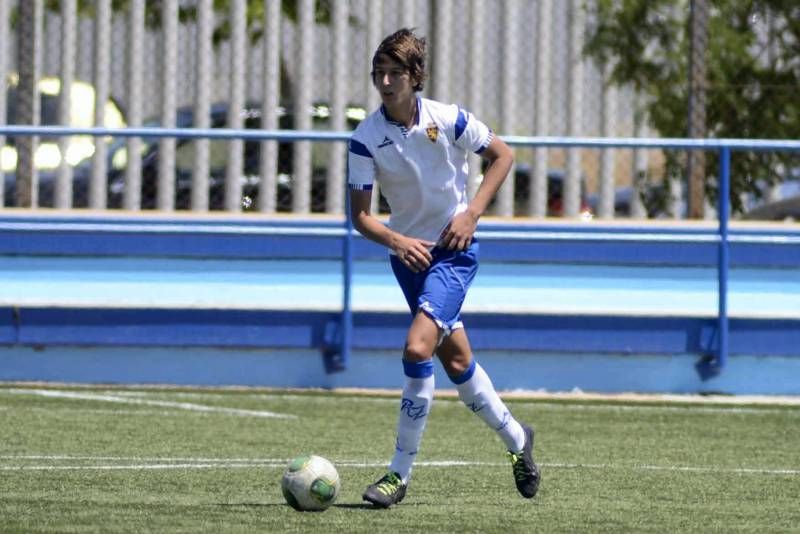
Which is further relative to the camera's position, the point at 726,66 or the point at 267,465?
the point at 726,66

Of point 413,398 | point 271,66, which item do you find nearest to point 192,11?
point 271,66

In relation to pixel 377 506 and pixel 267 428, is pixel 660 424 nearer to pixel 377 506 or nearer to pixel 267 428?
pixel 267 428

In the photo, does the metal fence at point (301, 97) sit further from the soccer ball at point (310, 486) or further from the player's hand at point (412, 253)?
the soccer ball at point (310, 486)

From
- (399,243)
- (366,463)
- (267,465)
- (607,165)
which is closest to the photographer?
(399,243)

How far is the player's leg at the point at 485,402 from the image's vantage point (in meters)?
7.45

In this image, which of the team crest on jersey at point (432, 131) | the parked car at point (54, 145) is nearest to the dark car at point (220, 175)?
the parked car at point (54, 145)

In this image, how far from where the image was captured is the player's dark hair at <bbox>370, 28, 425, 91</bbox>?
720cm

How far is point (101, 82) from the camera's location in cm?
1392

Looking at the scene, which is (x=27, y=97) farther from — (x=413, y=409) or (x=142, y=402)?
(x=413, y=409)

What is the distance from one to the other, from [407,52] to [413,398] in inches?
50.5

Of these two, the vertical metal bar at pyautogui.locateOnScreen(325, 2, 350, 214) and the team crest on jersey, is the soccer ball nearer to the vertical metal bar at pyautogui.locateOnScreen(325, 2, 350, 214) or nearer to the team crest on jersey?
the team crest on jersey

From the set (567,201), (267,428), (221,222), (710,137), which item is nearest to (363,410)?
(267,428)

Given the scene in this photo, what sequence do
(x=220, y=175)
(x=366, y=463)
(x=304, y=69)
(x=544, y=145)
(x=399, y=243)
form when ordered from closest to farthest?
(x=399, y=243) → (x=366, y=463) → (x=544, y=145) → (x=220, y=175) → (x=304, y=69)

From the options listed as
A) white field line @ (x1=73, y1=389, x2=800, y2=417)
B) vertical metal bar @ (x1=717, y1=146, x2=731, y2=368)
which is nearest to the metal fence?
vertical metal bar @ (x1=717, y1=146, x2=731, y2=368)
